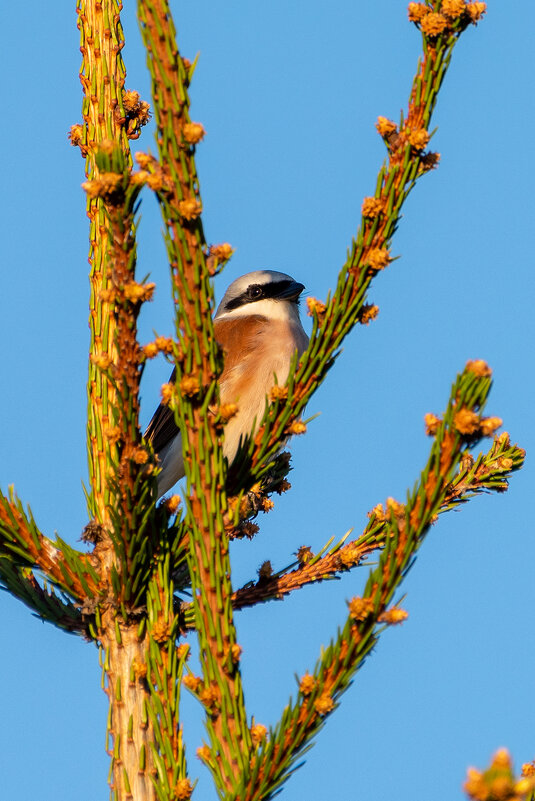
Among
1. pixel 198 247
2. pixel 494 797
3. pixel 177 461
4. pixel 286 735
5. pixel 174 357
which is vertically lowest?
pixel 494 797

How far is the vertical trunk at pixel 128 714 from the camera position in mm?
2695

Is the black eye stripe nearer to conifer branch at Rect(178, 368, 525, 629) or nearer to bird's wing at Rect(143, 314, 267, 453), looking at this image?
bird's wing at Rect(143, 314, 267, 453)

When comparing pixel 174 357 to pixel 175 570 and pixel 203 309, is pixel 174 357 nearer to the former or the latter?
pixel 203 309

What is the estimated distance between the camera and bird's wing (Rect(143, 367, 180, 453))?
6.21 meters

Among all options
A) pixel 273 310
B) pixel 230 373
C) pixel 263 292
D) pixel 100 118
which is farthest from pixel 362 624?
pixel 263 292

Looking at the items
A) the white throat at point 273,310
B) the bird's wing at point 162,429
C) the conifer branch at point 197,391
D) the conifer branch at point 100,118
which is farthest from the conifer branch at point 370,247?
the white throat at point 273,310

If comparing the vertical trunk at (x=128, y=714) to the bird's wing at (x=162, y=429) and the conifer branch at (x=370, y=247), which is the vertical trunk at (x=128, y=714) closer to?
the conifer branch at (x=370, y=247)

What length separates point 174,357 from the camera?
2.46 metres

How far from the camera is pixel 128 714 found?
9.27 ft

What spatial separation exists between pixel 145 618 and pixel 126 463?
64 centimetres

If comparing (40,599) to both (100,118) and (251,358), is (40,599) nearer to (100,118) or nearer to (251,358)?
(100,118)

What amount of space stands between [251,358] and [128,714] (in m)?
3.68

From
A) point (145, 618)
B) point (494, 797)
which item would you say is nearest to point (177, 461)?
point (145, 618)

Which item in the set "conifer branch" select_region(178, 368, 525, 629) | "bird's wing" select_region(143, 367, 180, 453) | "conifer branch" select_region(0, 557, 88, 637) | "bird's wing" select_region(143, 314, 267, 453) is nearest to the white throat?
"bird's wing" select_region(143, 314, 267, 453)
